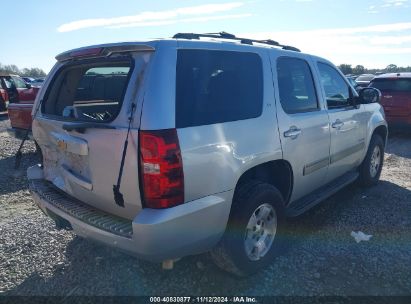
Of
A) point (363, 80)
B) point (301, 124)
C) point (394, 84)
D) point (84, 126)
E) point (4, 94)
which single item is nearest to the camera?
point (84, 126)

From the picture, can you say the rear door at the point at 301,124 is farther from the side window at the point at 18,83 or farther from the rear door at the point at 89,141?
the side window at the point at 18,83

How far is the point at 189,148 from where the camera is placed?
232 centimetres

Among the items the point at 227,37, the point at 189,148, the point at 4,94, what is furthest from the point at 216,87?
the point at 4,94

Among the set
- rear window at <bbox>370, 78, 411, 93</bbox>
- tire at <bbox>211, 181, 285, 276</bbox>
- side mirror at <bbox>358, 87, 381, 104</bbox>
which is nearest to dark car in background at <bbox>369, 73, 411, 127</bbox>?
rear window at <bbox>370, 78, 411, 93</bbox>

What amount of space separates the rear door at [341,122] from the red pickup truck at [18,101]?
343cm

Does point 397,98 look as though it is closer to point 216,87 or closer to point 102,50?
point 216,87

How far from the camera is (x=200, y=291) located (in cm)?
290

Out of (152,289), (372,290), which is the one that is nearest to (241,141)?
(152,289)

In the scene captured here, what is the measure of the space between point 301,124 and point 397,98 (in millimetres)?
7303

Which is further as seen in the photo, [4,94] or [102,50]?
[4,94]

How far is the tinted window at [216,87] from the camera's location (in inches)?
94.9

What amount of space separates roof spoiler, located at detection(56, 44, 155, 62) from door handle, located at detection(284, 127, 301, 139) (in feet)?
4.86

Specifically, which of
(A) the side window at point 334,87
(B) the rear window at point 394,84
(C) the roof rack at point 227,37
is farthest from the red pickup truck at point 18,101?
(B) the rear window at point 394,84

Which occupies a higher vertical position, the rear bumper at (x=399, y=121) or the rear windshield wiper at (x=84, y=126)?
the rear windshield wiper at (x=84, y=126)
